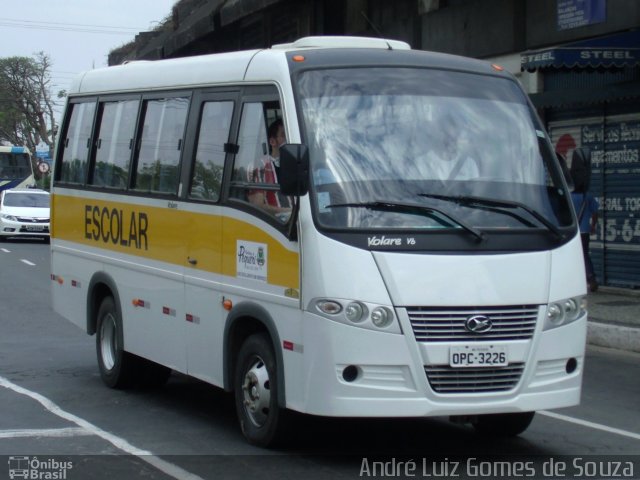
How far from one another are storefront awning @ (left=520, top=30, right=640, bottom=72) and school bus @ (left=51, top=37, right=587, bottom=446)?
8224 millimetres

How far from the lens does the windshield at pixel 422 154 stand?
7652mm

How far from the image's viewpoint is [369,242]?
294 inches

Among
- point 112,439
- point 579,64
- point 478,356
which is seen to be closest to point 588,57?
point 579,64

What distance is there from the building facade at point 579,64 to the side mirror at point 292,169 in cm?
1000

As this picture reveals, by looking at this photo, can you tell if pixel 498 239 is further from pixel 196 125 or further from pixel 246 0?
pixel 246 0

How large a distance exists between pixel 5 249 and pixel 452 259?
1100 inches

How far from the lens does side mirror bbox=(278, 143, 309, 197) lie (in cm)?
750

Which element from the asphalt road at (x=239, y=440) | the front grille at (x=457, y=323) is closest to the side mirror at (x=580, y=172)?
the front grille at (x=457, y=323)

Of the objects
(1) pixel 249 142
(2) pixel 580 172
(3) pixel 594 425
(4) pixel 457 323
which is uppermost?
(1) pixel 249 142

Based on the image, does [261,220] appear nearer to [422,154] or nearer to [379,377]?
[422,154]

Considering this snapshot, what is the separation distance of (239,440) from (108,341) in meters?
3.08

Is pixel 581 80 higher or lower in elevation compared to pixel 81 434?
higher

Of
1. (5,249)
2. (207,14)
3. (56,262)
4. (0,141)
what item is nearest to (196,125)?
(56,262)

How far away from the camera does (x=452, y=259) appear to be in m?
7.52
